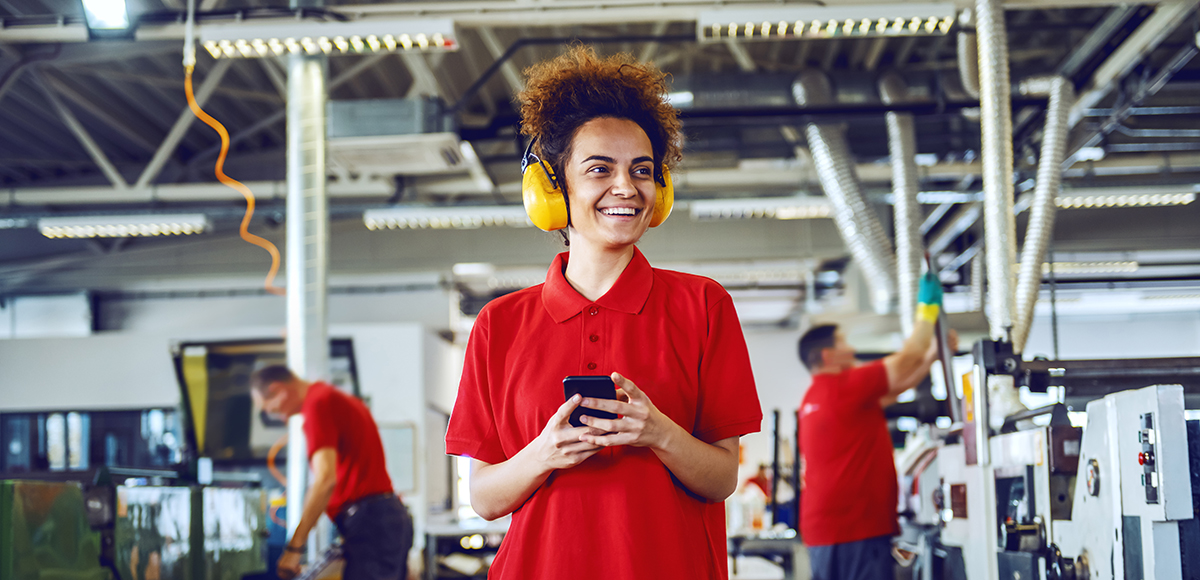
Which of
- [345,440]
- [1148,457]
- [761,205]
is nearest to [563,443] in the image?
[1148,457]

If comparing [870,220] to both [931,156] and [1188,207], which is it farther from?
[1188,207]

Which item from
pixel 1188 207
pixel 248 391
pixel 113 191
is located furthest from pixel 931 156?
pixel 113 191

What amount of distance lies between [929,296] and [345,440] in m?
2.35

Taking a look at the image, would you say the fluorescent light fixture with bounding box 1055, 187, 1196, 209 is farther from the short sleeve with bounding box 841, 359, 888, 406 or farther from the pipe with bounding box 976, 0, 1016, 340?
the short sleeve with bounding box 841, 359, 888, 406

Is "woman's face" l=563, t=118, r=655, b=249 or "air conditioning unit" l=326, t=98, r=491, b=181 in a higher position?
"air conditioning unit" l=326, t=98, r=491, b=181

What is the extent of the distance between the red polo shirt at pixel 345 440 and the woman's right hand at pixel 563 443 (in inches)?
108

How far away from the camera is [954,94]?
23.3ft

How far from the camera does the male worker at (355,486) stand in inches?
144

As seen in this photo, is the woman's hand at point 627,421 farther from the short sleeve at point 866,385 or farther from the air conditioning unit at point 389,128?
the air conditioning unit at point 389,128

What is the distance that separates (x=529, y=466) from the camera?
1.16 meters

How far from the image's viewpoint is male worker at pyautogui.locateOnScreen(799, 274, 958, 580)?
3412mm

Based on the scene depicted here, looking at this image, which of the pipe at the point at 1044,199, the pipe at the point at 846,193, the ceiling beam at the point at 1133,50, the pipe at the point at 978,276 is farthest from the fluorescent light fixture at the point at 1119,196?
the pipe at the point at 846,193

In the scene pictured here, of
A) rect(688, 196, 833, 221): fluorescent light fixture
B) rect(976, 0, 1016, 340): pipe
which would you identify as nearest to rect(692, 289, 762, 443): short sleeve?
rect(976, 0, 1016, 340): pipe

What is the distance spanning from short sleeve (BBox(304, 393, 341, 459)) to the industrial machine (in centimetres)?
235
